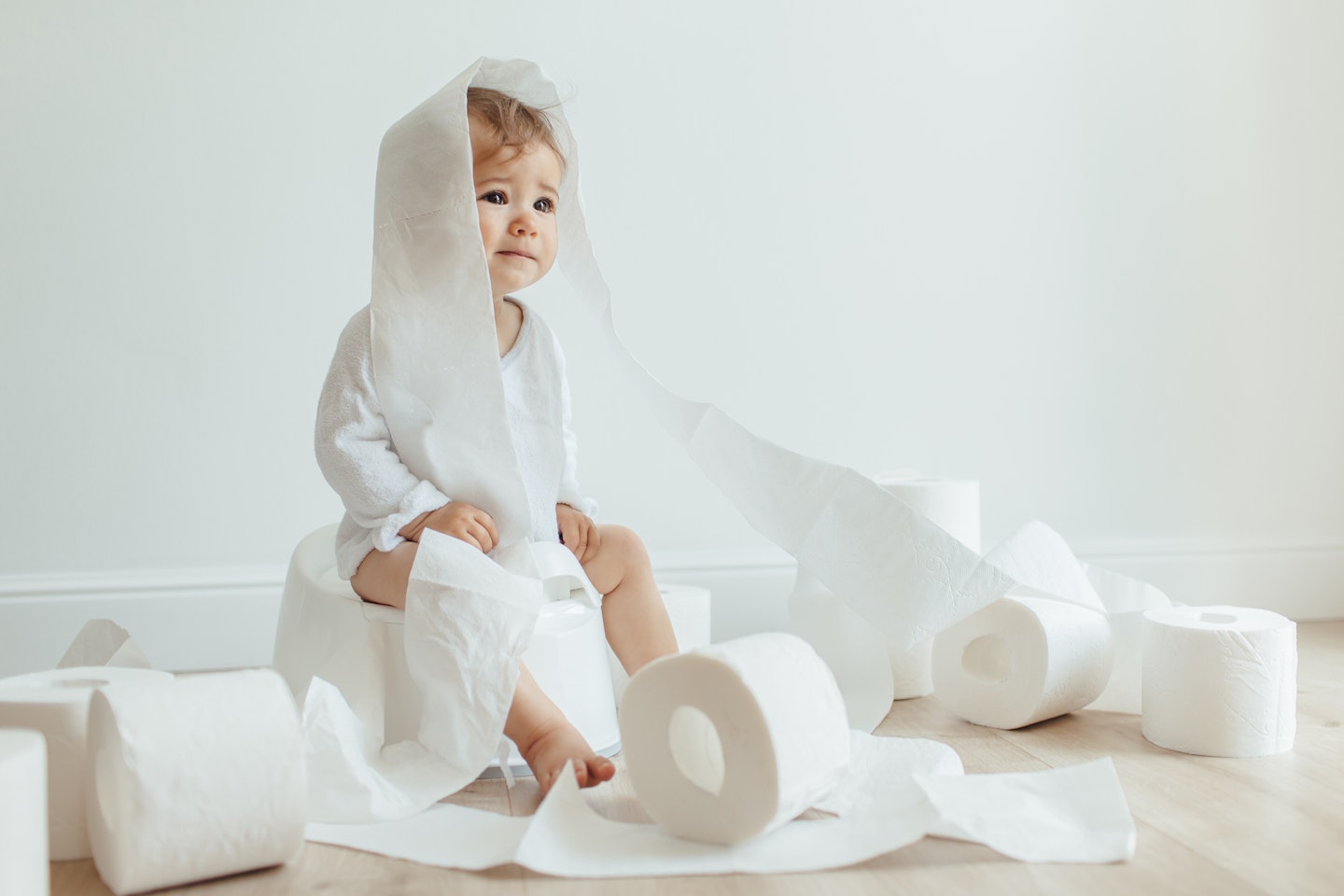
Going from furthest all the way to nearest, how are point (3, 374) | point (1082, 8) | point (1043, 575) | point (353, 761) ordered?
point (1082, 8), point (3, 374), point (1043, 575), point (353, 761)

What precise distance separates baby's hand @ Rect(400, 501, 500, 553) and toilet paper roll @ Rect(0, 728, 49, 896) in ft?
1.35

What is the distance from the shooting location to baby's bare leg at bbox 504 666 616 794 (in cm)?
90

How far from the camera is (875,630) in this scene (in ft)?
3.94

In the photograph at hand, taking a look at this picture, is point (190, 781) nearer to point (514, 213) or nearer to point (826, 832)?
point (826, 832)

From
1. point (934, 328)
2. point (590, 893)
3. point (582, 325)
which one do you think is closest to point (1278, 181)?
point (934, 328)

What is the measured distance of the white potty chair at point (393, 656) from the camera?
100cm

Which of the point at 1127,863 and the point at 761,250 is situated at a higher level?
the point at 761,250

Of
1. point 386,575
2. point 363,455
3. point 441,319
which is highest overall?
point 441,319

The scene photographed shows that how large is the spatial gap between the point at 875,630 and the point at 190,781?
27.6 inches

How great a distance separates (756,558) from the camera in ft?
5.36

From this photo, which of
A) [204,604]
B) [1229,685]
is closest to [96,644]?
[204,604]

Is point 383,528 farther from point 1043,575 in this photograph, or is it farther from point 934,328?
point 934,328

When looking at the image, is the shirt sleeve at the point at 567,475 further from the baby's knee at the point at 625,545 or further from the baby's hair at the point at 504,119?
the baby's hair at the point at 504,119

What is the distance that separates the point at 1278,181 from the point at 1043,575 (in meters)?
0.94
